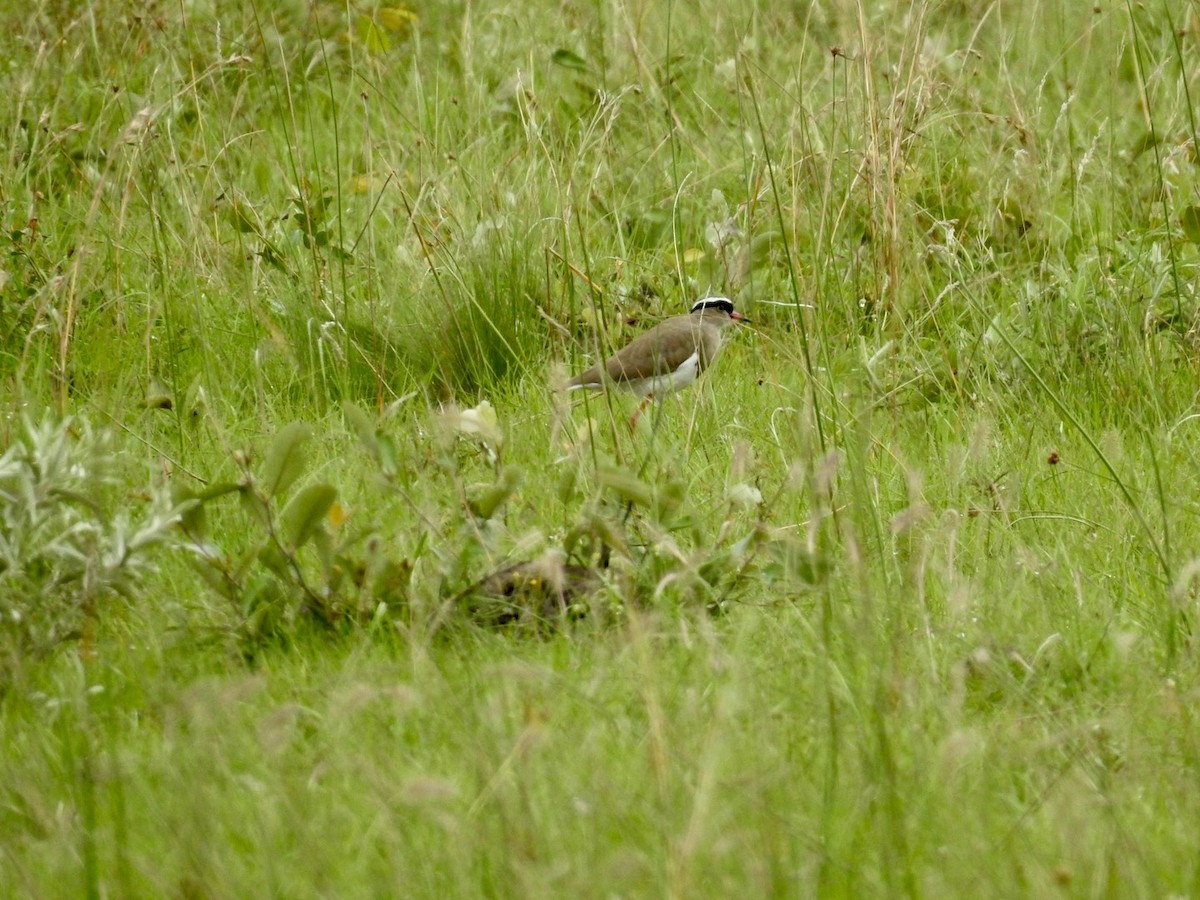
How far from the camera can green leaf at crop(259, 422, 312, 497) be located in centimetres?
311

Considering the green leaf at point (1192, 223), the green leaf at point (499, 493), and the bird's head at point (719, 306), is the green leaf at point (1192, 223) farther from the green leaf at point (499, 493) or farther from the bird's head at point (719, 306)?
the green leaf at point (499, 493)

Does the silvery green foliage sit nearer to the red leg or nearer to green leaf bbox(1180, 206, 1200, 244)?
the red leg

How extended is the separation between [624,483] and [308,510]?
22.9 inches

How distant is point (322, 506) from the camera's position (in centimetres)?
303

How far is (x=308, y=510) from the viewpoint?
9.94 feet

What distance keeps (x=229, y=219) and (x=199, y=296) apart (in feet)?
2.44

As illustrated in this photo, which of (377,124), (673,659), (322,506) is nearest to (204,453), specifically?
(322,506)

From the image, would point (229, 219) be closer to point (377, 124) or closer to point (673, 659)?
point (377, 124)

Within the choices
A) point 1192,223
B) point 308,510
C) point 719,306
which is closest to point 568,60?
point 719,306

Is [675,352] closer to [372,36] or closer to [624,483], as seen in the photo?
[624,483]

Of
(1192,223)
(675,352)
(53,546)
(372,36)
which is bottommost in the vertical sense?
(675,352)

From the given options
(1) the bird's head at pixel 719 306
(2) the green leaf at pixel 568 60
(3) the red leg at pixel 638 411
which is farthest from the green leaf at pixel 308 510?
(2) the green leaf at pixel 568 60

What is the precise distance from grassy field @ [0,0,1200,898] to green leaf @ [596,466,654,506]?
12 millimetres

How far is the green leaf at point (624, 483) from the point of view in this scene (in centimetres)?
290
